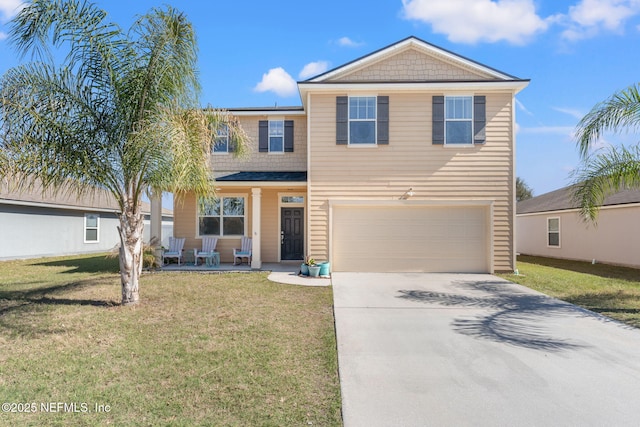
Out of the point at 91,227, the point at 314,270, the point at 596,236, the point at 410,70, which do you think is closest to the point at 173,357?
the point at 314,270

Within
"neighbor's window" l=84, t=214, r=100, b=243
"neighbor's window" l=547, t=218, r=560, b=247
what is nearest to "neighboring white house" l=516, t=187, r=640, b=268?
"neighbor's window" l=547, t=218, r=560, b=247

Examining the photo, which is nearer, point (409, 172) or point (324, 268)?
point (324, 268)

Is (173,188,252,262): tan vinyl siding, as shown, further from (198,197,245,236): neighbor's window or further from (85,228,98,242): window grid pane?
(85,228,98,242): window grid pane

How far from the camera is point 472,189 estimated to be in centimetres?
1172

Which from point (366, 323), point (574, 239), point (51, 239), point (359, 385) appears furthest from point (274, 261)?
point (574, 239)

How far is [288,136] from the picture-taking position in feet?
45.1

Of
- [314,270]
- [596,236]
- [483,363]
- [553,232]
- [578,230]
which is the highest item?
[578,230]

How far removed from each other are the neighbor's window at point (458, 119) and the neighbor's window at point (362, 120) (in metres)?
2.35

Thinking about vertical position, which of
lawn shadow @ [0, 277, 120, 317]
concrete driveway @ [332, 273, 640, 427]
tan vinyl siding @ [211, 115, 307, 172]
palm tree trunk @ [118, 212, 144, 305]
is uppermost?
tan vinyl siding @ [211, 115, 307, 172]

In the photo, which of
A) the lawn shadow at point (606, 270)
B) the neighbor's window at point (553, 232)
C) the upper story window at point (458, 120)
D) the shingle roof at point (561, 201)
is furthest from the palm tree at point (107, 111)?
the neighbor's window at point (553, 232)

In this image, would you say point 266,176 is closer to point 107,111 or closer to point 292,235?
point 292,235

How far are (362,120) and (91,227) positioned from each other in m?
16.7

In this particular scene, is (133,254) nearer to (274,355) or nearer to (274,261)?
(274,355)

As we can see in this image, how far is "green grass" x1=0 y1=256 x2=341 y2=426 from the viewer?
3449mm
